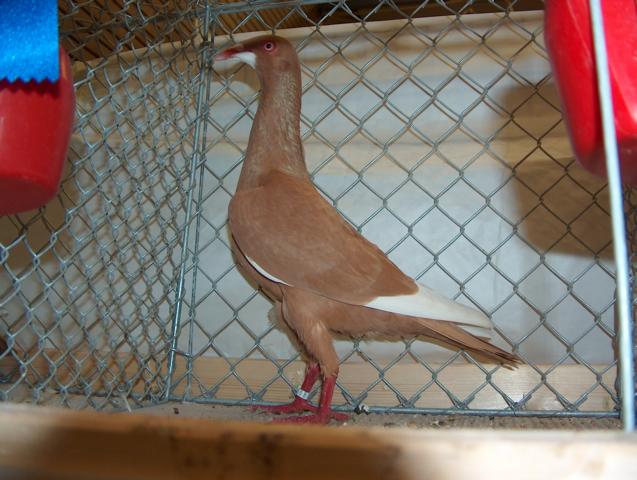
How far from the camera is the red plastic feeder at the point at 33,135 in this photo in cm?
55

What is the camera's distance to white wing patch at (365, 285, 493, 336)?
40.5 inches

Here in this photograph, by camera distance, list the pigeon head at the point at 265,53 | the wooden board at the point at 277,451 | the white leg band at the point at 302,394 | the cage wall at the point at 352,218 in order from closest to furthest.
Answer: the wooden board at the point at 277,451 < the white leg band at the point at 302,394 < the cage wall at the point at 352,218 < the pigeon head at the point at 265,53

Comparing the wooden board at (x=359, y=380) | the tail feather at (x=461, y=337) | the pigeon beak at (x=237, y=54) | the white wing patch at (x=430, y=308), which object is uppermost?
the pigeon beak at (x=237, y=54)

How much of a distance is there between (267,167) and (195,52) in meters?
0.53

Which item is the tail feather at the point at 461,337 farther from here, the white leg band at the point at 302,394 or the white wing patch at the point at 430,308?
the white leg band at the point at 302,394

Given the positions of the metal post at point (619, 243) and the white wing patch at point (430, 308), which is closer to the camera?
the metal post at point (619, 243)

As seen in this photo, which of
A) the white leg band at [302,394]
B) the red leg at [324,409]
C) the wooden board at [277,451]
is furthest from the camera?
the white leg band at [302,394]

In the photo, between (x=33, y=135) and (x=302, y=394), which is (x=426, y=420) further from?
(x=33, y=135)

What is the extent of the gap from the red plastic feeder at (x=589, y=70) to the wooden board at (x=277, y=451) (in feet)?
1.03

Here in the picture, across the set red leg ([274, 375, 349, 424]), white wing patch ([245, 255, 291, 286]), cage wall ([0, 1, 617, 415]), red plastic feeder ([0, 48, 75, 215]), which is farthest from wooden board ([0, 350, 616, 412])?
red plastic feeder ([0, 48, 75, 215])

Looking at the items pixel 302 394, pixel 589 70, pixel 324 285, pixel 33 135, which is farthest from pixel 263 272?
pixel 589 70

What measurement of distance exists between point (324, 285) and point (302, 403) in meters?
0.31

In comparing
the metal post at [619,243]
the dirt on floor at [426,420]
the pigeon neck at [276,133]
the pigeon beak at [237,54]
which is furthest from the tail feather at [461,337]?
the pigeon beak at [237,54]

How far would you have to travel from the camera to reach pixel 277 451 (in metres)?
0.30
